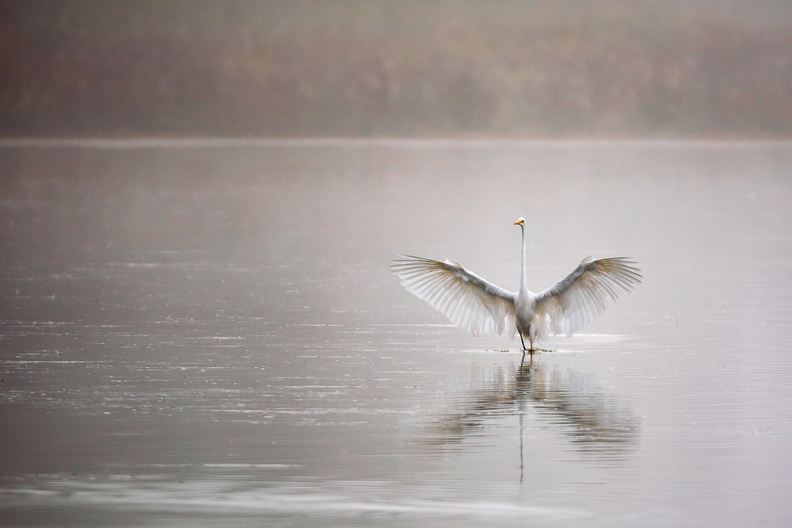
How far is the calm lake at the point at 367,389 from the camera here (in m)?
10.8

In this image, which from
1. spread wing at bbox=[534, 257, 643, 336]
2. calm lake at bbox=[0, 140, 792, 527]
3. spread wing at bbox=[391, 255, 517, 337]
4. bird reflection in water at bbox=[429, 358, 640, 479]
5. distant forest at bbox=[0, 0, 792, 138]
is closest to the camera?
calm lake at bbox=[0, 140, 792, 527]

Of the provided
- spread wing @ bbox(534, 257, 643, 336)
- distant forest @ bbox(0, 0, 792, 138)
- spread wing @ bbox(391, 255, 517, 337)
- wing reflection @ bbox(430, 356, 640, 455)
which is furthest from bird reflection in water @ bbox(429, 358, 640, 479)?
distant forest @ bbox(0, 0, 792, 138)

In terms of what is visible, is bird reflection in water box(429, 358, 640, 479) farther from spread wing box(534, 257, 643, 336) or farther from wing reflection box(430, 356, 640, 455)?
spread wing box(534, 257, 643, 336)

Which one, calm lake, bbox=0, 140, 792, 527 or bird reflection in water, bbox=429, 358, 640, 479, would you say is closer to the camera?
calm lake, bbox=0, 140, 792, 527

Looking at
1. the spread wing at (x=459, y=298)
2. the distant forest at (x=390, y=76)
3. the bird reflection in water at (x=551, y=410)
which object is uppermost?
the distant forest at (x=390, y=76)

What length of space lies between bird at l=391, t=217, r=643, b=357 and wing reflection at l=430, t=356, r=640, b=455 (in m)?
0.88

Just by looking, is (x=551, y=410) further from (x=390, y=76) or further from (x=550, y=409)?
(x=390, y=76)

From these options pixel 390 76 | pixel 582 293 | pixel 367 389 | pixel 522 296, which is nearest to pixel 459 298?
pixel 522 296

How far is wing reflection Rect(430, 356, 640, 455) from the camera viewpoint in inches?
490

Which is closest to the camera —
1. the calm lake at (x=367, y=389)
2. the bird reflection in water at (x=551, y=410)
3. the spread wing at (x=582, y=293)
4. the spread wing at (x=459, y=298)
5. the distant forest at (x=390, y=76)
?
the calm lake at (x=367, y=389)

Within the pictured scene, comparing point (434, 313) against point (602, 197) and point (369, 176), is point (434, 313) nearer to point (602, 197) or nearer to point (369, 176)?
point (602, 197)

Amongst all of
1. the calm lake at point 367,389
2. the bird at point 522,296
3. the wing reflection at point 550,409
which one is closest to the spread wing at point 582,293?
the bird at point 522,296

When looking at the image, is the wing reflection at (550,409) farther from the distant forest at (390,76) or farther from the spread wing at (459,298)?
the distant forest at (390,76)

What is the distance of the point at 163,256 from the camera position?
2606cm
